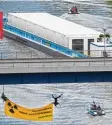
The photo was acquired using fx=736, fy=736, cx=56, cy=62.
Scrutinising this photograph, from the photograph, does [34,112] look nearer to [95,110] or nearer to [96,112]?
[95,110]

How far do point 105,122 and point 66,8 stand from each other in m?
77.7

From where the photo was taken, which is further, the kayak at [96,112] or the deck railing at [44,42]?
the deck railing at [44,42]

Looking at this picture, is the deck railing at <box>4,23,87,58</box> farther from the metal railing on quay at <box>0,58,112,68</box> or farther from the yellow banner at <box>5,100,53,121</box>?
the yellow banner at <box>5,100,53,121</box>

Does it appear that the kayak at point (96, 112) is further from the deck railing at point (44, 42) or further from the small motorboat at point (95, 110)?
the deck railing at point (44, 42)

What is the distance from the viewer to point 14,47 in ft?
285

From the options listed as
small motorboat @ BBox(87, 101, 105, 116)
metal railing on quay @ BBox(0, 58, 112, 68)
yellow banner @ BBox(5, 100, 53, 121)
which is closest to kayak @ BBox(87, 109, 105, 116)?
small motorboat @ BBox(87, 101, 105, 116)

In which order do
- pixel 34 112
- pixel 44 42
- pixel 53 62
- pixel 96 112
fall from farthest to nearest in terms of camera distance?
pixel 44 42, pixel 96 112, pixel 53 62, pixel 34 112

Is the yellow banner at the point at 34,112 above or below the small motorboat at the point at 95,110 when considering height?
above

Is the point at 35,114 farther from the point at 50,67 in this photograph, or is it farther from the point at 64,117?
the point at 64,117

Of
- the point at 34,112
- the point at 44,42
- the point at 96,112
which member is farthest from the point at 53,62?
→ the point at 44,42

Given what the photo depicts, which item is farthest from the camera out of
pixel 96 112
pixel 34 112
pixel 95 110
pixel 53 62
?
pixel 96 112

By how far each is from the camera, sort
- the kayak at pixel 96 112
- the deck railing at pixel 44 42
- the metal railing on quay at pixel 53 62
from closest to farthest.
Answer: the metal railing on quay at pixel 53 62 → the kayak at pixel 96 112 → the deck railing at pixel 44 42

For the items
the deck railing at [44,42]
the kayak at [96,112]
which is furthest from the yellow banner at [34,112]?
the deck railing at [44,42]

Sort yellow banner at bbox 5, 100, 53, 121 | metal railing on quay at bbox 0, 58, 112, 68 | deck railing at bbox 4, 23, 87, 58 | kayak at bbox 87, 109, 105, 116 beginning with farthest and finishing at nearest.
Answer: deck railing at bbox 4, 23, 87, 58
kayak at bbox 87, 109, 105, 116
metal railing on quay at bbox 0, 58, 112, 68
yellow banner at bbox 5, 100, 53, 121
